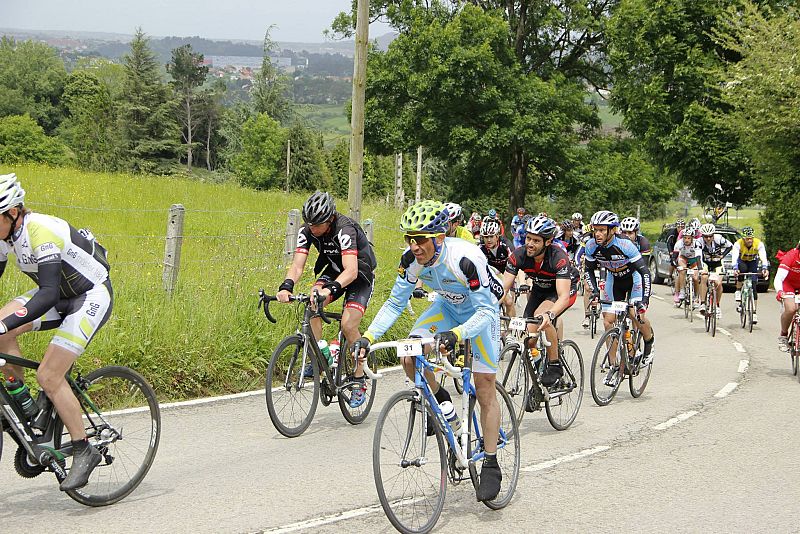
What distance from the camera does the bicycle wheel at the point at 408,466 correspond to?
17.9 feet

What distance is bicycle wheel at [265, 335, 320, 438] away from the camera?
26.9ft

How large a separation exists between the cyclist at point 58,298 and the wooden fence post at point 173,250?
5.48m

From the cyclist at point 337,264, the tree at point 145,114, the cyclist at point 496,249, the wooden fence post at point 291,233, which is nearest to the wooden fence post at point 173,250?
the wooden fence post at point 291,233

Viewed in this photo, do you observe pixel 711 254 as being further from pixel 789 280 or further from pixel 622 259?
pixel 622 259

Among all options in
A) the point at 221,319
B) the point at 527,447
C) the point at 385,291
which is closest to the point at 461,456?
the point at 527,447

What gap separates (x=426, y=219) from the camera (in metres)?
5.89

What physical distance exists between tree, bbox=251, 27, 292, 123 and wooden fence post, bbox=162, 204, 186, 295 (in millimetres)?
104537

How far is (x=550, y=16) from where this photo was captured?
147 ft

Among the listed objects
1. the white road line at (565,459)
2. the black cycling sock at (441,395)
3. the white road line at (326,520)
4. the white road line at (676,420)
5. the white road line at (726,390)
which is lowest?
the white road line at (726,390)

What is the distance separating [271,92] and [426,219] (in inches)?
4464

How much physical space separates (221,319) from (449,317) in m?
4.85

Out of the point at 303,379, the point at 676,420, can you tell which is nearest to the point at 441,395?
the point at 303,379

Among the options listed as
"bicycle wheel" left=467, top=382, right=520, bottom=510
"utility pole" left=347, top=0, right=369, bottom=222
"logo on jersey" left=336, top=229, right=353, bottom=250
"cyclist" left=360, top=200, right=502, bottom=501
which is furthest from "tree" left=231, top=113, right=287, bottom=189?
"cyclist" left=360, top=200, right=502, bottom=501

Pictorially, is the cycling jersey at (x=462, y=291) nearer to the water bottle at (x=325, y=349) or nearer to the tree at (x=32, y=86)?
the water bottle at (x=325, y=349)
